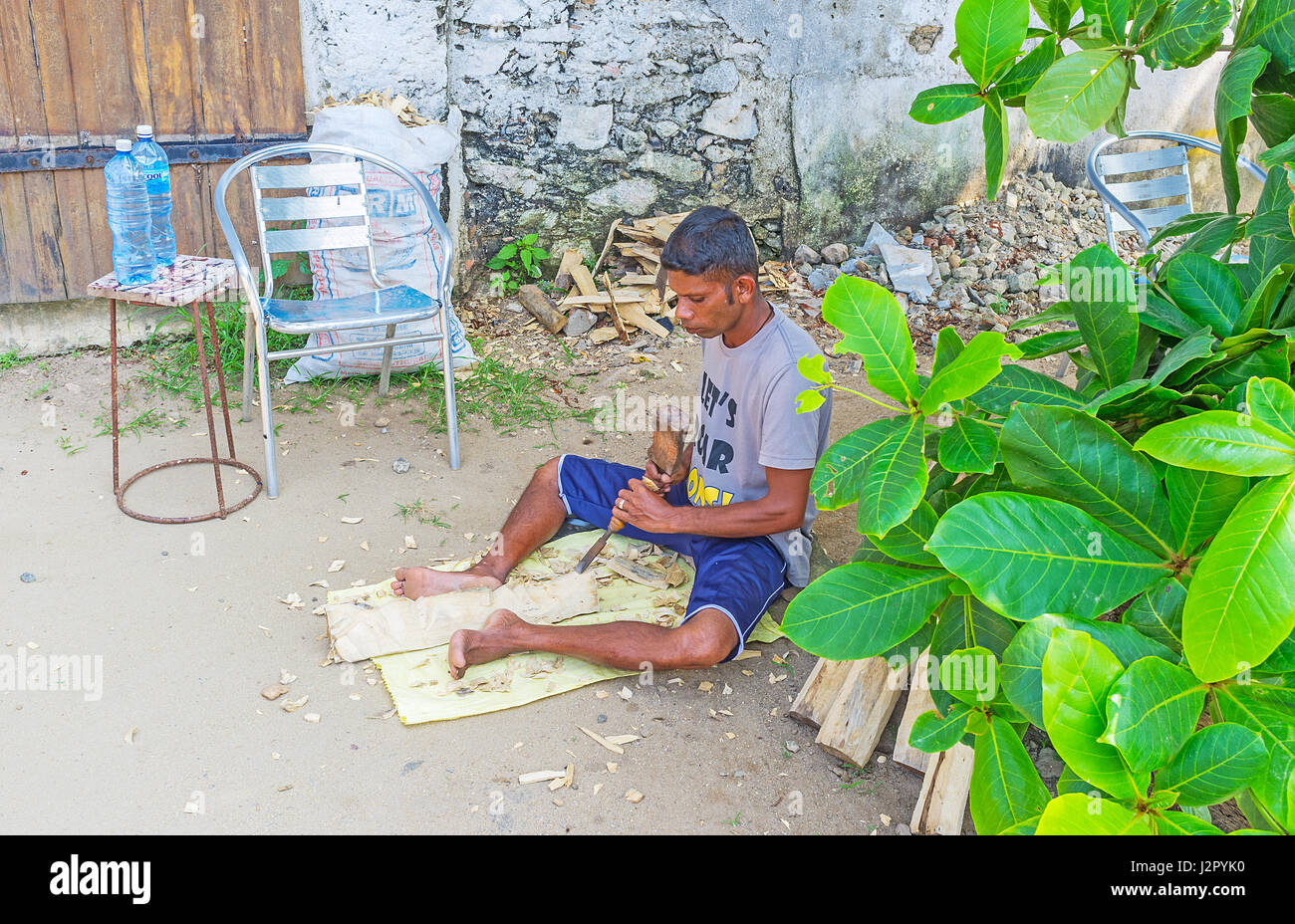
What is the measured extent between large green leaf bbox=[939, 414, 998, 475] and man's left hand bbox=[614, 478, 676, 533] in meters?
1.46

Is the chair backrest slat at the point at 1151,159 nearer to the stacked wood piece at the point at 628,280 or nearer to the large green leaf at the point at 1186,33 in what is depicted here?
the stacked wood piece at the point at 628,280

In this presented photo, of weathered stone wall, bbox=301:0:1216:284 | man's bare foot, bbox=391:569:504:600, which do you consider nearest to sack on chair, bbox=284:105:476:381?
weathered stone wall, bbox=301:0:1216:284

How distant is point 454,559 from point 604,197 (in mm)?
2674

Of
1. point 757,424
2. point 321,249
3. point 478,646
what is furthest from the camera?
point 321,249

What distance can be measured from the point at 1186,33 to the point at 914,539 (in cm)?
82

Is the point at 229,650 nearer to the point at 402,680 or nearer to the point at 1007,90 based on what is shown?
the point at 402,680

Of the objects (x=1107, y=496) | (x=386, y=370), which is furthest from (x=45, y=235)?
(x=1107, y=496)

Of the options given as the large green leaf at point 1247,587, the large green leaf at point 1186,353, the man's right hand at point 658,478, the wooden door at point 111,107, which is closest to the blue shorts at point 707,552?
the man's right hand at point 658,478

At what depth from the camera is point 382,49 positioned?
457cm

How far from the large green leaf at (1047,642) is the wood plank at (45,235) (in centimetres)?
436

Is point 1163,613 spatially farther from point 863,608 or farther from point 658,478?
point 658,478

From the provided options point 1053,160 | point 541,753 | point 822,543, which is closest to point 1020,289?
point 1053,160

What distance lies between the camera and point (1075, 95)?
1404 millimetres

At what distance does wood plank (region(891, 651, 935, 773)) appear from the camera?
2.54 m
